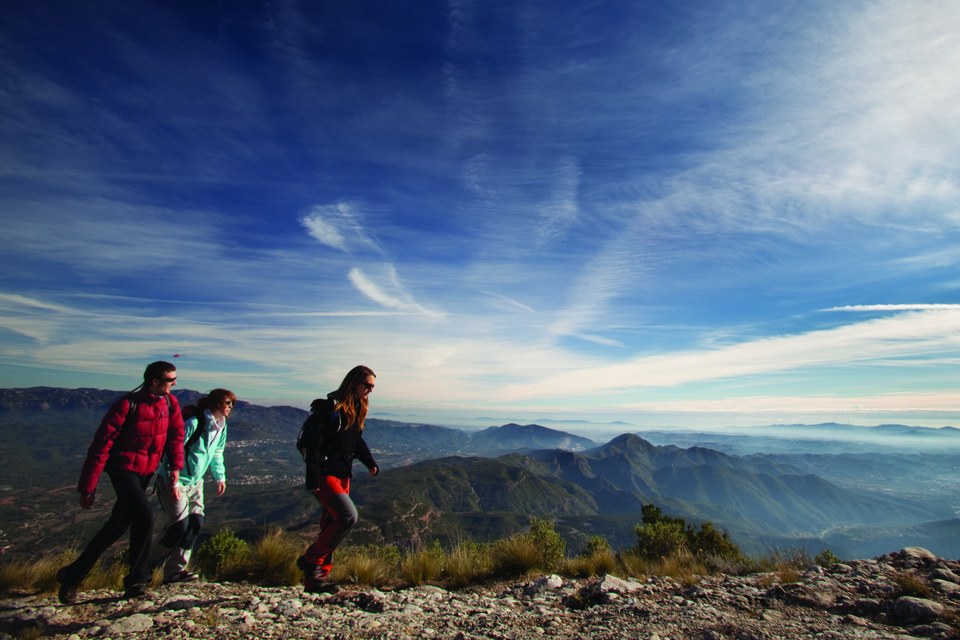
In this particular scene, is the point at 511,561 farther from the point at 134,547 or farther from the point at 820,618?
the point at 134,547

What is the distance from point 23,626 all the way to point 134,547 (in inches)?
43.7

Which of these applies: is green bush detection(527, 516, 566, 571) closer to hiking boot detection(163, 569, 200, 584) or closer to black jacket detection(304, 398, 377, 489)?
black jacket detection(304, 398, 377, 489)

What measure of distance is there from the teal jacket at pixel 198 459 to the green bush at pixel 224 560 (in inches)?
54.6

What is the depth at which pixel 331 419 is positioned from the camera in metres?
6.37

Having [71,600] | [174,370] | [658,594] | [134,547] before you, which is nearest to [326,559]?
[134,547]

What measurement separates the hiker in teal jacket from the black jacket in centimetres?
111

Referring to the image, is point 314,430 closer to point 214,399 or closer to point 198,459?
point 198,459

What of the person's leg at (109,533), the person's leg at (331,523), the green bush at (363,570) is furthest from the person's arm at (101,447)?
the green bush at (363,570)

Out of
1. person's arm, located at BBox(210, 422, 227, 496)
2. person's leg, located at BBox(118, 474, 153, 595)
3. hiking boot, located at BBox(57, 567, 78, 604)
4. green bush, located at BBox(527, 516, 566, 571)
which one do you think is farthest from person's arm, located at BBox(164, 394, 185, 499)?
green bush, located at BBox(527, 516, 566, 571)

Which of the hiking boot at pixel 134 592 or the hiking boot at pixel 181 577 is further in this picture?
the hiking boot at pixel 181 577

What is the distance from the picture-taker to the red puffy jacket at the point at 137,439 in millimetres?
5399

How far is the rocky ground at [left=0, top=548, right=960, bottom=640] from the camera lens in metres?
4.73

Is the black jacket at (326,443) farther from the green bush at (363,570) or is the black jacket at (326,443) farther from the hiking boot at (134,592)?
the hiking boot at (134,592)

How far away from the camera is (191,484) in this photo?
6.66m
